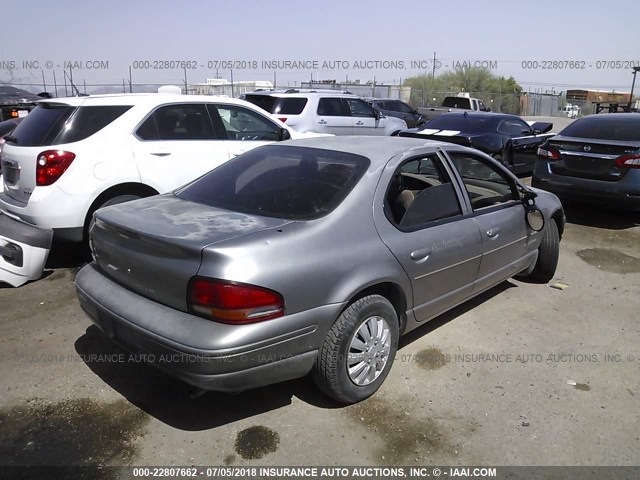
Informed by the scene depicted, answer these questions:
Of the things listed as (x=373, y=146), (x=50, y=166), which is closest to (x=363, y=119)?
(x=50, y=166)

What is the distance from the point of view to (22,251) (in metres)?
4.54

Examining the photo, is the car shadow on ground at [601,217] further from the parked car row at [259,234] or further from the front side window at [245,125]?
the front side window at [245,125]

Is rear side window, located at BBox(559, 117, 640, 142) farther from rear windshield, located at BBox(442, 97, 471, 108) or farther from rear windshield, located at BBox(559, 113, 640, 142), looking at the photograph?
rear windshield, located at BBox(442, 97, 471, 108)

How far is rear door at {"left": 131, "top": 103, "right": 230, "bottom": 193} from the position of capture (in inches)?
204

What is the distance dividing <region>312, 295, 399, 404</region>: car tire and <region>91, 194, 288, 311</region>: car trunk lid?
687mm

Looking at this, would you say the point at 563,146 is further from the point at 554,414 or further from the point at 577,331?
the point at 554,414

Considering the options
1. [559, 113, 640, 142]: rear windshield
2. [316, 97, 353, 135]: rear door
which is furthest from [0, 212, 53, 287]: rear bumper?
[559, 113, 640, 142]: rear windshield

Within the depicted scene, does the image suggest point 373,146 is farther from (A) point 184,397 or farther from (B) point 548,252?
(B) point 548,252

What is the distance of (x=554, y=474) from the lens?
100 inches

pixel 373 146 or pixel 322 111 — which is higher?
pixel 322 111

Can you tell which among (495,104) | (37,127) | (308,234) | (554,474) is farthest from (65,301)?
(495,104)

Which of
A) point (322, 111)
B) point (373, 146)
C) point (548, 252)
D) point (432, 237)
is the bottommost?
point (548, 252)

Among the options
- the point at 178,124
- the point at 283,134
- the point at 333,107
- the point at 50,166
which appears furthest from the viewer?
the point at 333,107

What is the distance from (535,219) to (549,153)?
3.76 metres
